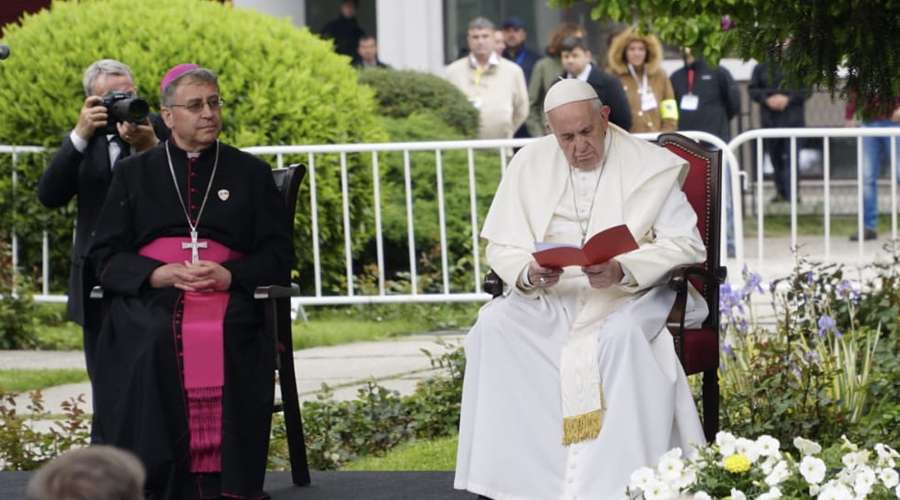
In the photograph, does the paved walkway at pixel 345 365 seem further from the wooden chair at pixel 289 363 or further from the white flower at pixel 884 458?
the white flower at pixel 884 458

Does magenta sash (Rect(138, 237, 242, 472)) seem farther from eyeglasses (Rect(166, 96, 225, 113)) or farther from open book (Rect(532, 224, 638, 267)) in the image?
open book (Rect(532, 224, 638, 267))

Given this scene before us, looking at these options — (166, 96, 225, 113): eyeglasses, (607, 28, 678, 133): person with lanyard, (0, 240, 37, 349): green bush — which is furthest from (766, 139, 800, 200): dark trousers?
(166, 96, 225, 113): eyeglasses

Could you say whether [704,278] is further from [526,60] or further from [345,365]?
[526,60]

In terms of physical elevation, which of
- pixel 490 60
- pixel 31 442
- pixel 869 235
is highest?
pixel 490 60

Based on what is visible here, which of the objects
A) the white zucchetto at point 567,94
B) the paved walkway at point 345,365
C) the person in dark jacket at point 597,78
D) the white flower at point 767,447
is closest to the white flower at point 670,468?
the white flower at point 767,447

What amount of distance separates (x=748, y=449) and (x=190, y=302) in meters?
2.40

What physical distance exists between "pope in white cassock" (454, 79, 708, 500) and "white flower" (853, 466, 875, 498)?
146 cm

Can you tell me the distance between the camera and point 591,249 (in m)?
6.52

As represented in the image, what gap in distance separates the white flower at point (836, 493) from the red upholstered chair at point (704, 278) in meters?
1.69

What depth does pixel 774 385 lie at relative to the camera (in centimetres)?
780

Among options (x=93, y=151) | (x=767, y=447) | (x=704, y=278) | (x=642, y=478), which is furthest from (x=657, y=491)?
(x=93, y=151)

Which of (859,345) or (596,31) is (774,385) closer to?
(859,345)

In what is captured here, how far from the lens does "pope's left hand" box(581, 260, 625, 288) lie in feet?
21.7

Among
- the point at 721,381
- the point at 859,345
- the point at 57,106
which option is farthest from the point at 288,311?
the point at 57,106
